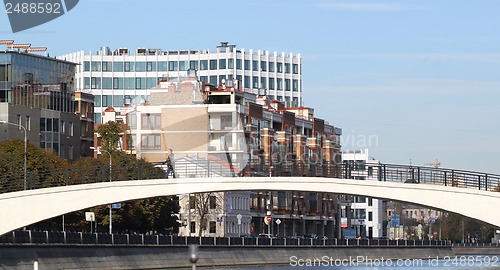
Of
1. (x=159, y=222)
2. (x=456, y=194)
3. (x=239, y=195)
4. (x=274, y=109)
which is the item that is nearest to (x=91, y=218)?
(x=159, y=222)

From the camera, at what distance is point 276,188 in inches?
2467

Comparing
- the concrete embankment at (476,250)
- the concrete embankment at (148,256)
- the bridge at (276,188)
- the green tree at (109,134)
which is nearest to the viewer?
the bridge at (276,188)

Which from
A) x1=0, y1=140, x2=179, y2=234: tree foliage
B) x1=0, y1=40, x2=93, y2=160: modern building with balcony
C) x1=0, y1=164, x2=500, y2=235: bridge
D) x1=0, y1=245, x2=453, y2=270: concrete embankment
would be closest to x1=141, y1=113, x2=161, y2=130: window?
x1=0, y1=40, x2=93, y2=160: modern building with balcony

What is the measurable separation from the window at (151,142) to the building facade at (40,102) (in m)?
8.55

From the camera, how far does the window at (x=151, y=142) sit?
465ft

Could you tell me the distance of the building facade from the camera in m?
126

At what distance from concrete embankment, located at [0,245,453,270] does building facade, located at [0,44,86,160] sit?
89.9ft

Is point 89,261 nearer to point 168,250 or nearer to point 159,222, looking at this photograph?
point 168,250

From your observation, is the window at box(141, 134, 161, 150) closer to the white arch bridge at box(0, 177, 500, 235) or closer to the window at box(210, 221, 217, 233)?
the window at box(210, 221, 217, 233)

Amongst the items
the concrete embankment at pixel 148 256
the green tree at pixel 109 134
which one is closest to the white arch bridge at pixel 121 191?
the concrete embankment at pixel 148 256

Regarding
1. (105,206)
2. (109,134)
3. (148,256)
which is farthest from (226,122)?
(148,256)

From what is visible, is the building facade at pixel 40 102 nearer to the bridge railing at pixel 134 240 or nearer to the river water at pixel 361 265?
the bridge railing at pixel 134 240

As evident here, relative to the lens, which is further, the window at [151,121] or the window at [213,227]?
the window at [151,121]

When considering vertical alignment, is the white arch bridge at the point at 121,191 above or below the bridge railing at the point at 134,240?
above
